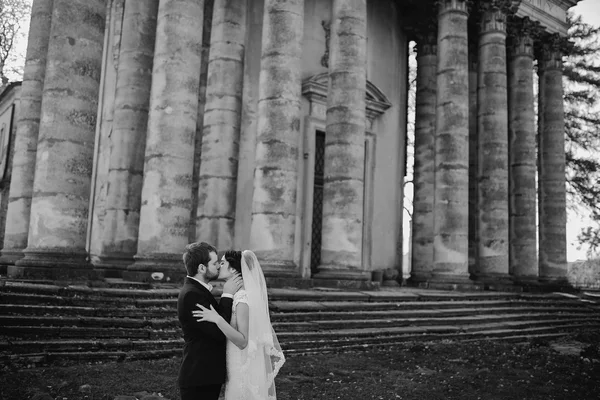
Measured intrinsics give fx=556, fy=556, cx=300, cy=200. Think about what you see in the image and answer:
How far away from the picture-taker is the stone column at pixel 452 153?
1705 cm

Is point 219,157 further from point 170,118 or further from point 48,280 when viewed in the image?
point 48,280

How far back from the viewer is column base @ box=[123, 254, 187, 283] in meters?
11.9

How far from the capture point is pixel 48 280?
10539mm

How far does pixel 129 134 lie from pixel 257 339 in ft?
40.8

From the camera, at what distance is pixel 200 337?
3.71 meters

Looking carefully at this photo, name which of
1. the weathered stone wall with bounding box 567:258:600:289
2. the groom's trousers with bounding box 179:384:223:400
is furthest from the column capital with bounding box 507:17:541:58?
the weathered stone wall with bounding box 567:258:600:289

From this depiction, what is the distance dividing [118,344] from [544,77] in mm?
20048

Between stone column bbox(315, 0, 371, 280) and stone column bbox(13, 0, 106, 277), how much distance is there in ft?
18.9

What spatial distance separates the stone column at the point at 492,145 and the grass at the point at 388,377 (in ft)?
28.4

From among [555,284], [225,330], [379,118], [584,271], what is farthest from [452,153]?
[584,271]

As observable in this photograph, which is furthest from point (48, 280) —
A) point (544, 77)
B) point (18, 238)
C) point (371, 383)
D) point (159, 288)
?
point (544, 77)

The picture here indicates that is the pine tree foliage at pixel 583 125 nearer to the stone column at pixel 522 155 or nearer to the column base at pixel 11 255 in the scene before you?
the stone column at pixel 522 155

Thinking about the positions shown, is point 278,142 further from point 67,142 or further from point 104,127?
point 104,127

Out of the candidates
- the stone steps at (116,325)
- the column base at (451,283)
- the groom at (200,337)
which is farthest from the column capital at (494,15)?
the groom at (200,337)
